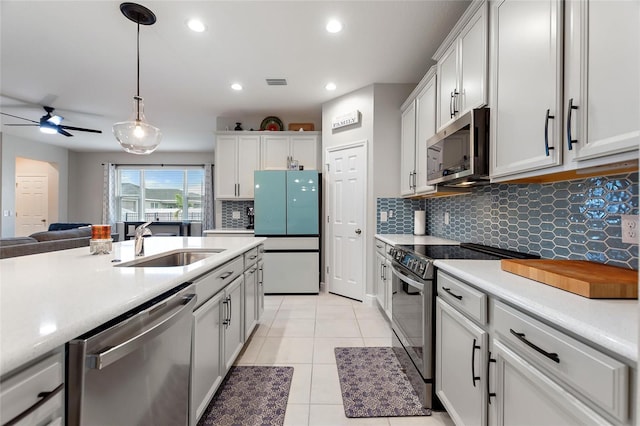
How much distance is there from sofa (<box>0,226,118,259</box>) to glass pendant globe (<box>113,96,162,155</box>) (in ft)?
5.46

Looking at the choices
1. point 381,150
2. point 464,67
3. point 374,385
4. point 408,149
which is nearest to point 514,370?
point 374,385

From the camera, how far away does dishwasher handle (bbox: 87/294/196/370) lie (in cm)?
76

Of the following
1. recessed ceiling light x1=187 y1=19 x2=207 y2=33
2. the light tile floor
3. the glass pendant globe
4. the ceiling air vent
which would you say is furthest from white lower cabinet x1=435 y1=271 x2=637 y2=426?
the ceiling air vent

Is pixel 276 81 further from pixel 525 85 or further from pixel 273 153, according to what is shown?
pixel 525 85

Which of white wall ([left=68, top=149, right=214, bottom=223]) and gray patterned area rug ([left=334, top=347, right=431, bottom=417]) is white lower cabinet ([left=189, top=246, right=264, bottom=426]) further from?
white wall ([left=68, top=149, right=214, bottom=223])

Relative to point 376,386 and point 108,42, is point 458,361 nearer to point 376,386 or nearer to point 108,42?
point 376,386

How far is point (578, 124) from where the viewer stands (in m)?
1.07

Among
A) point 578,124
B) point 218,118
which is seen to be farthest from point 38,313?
point 218,118

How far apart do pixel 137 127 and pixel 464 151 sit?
266 cm

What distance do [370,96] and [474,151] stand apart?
7.74 feet

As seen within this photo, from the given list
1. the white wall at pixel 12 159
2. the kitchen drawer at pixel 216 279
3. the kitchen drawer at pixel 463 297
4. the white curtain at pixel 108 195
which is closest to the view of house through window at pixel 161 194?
the white curtain at pixel 108 195

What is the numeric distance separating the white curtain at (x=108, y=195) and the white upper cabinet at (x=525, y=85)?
29.1 ft

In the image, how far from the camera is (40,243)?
321 centimetres

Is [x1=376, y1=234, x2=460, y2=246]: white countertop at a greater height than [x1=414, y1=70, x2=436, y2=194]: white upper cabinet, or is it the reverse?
[x1=414, y1=70, x2=436, y2=194]: white upper cabinet
